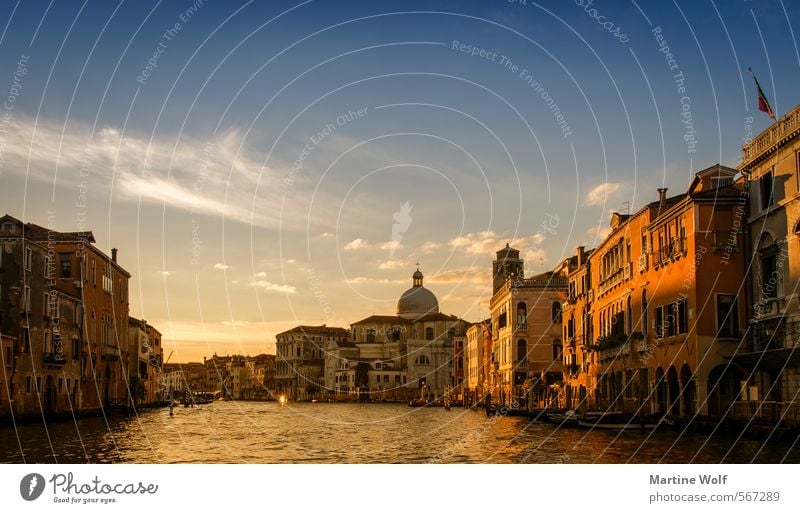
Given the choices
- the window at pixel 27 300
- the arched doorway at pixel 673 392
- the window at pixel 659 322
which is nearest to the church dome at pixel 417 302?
the window at pixel 27 300

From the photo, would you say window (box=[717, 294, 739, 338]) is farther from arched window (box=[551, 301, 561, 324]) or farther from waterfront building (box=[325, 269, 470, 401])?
waterfront building (box=[325, 269, 470, 401])

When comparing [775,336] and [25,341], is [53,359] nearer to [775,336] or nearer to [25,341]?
[25,341]

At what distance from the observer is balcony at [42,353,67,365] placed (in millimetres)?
41406

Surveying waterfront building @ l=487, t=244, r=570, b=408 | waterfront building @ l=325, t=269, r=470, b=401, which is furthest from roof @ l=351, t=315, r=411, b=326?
waterfront building @ l=487, t=244, r=570, b=408

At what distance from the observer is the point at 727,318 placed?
99.3ft

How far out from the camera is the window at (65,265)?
48.0 meters

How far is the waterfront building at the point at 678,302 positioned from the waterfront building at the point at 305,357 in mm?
102189

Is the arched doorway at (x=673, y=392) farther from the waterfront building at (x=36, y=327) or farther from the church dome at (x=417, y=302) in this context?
the church dome at (x=417, y=302)

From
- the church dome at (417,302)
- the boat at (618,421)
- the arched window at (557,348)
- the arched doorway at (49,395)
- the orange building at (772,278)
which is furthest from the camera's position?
the church dome at (417,302)

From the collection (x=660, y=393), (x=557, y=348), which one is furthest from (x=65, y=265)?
(x=557, y=348)
